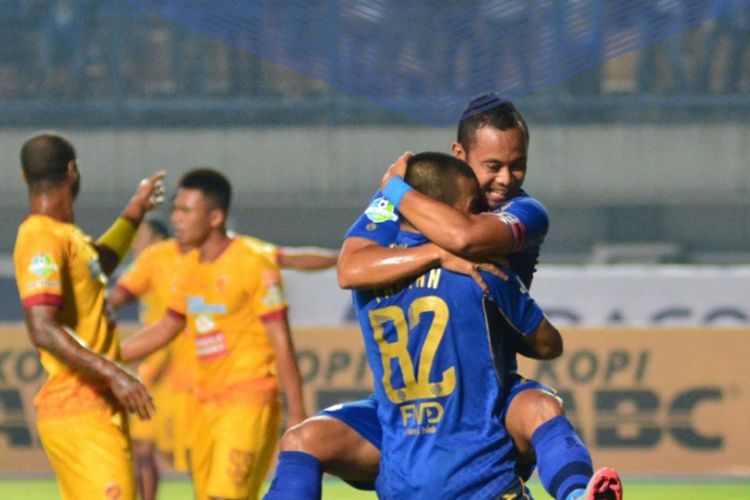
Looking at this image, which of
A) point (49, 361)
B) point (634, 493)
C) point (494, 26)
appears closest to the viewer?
point (49, 361)

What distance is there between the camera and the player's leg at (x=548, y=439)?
4.55 metres

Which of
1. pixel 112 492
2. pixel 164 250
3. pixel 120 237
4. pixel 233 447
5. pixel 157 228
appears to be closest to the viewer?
pixel 112 492

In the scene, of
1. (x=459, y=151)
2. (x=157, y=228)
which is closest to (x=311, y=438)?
(x=459, y=151)

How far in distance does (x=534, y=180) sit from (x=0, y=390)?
34.3 feet

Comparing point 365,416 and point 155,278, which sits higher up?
point 155,278

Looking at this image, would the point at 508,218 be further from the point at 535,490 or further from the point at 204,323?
the point at 535,490

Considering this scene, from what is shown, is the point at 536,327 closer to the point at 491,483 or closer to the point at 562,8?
the point at 491,483

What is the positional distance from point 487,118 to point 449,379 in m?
0.86

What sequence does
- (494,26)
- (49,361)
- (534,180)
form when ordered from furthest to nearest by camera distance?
(534,180) < (494,26) < (49,361)

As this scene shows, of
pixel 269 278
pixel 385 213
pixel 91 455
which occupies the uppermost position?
pixel 385 213

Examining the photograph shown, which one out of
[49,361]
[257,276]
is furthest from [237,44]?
[49,361]

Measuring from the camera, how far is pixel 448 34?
21047mm

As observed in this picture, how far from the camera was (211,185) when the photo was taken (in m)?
8.39

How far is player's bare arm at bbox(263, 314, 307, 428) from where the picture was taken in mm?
7586
